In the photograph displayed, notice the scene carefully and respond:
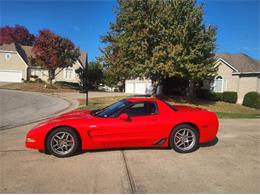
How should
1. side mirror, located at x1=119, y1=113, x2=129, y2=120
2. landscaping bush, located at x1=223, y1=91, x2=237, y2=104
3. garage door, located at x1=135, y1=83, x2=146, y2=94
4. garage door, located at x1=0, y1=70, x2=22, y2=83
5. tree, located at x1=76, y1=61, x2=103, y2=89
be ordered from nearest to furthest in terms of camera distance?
side mirror, located at x1=119, y1=113, x2=129, y2=120
landscaping bush, located at x1=223, y1=91, x2=237, y2=104
garage door, located at x1=135, y1=83, x2=146, y2=94
garage door, located at x1=0, y1=70, x2=22, y2=83
tree, located at x1=76, y1=61, x2=103, y2=89

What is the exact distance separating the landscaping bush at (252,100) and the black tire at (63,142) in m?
21.2

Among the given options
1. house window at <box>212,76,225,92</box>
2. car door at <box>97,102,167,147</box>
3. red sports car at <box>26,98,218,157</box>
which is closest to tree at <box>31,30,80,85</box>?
house window at <box>212,76,225,92</box>

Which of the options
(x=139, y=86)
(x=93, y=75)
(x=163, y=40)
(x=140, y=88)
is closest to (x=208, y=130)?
(x=163, y=40)

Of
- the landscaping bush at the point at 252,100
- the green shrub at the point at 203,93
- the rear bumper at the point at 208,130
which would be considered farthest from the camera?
the green shrub at the point at 203,93

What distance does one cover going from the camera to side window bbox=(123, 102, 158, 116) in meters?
5.62

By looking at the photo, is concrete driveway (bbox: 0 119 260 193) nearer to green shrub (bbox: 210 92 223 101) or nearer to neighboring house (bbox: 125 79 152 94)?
green shrub (bbox: 210 92 223 101)

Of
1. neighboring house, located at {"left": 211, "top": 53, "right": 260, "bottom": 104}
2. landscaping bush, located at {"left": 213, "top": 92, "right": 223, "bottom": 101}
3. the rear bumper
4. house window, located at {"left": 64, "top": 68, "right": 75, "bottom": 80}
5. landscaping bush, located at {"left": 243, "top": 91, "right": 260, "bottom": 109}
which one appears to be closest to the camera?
the rear bumper

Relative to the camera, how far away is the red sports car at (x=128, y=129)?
521 cm

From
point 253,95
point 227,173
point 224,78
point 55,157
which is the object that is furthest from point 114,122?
point 224,78

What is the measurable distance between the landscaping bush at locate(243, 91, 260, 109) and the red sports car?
18.9m

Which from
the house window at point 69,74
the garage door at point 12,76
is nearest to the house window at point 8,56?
the garage door at point 12,76

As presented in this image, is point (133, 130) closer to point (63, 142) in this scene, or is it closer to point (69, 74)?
point (63, 142)

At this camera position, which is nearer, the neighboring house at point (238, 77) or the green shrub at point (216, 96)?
the neighboring house at point (238, 77)

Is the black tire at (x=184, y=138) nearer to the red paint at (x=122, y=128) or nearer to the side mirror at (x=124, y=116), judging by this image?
the red paint at (x=122, y=128)
